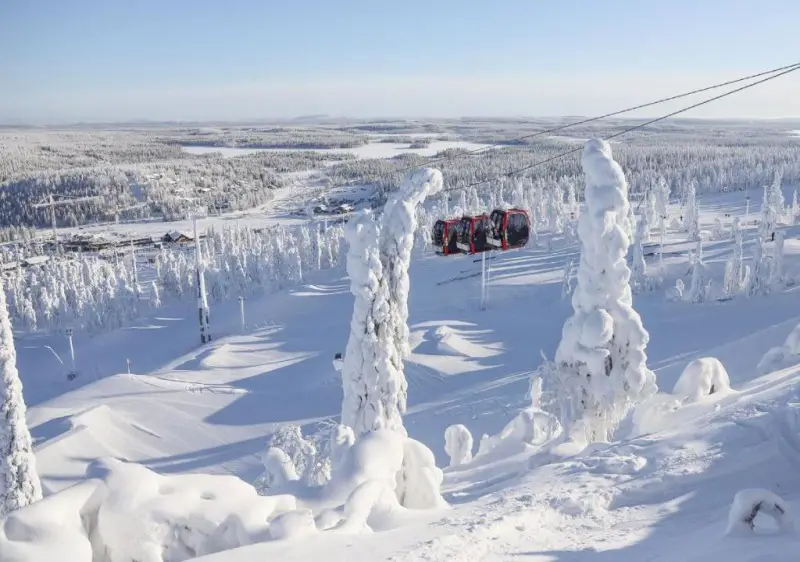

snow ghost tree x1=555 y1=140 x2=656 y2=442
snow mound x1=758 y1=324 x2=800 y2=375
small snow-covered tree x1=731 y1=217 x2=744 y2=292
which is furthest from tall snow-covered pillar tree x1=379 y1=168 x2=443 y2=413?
small snow-covered tree x1=731 y1=217 x2=744 y2=292

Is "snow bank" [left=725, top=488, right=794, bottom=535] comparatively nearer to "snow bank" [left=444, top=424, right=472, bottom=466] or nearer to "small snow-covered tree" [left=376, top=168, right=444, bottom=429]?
"small snow-covered tree" [left=376, top=168, right=444, bottom=429]

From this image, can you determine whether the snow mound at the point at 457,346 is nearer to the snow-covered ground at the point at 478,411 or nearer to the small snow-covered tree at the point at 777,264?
the snow-covered ground at the point at 478,411

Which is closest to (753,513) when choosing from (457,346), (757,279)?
(457,346)

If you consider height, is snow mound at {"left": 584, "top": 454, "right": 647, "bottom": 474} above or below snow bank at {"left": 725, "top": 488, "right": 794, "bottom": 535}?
below

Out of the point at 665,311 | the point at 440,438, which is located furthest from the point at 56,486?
the point at 665,311

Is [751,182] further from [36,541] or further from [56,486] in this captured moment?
[36,541]

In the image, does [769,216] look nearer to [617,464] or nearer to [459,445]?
[459,445]
